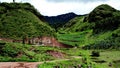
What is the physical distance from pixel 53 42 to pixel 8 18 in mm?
13647

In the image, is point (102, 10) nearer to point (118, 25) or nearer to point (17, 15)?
point (118, 25)

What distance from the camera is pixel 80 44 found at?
111 metres

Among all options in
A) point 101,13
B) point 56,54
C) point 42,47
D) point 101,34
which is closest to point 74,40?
point 101,34

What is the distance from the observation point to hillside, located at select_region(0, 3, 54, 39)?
84.3 metres

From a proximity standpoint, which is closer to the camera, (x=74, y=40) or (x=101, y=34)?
(x=101, y=34)

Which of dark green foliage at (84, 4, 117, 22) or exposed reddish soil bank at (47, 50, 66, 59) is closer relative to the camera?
exposed reddish soil bank at (47, 50, 66, 59)

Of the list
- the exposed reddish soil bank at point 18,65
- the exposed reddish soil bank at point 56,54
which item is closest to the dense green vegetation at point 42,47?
the exposed reddish soil bank at point 56,54

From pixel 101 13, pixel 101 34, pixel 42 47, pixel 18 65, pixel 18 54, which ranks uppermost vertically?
pixel 101 13

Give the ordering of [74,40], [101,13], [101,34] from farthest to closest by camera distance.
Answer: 1. [101,13]
2. [74,40]
3. [101,34]

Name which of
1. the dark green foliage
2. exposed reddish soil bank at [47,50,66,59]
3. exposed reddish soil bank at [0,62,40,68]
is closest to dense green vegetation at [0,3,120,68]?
exposed reddish soil bank at [47,50,66,59]

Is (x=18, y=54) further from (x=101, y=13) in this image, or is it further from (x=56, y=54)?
(x=101, y=13)

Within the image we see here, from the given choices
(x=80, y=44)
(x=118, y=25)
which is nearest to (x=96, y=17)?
(x=118, y=25)

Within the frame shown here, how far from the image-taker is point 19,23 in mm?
88438

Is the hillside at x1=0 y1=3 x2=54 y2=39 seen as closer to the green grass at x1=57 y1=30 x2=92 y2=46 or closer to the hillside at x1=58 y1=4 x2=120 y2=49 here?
the hillside at x1=58 y1=4 x2=120 y2=49
